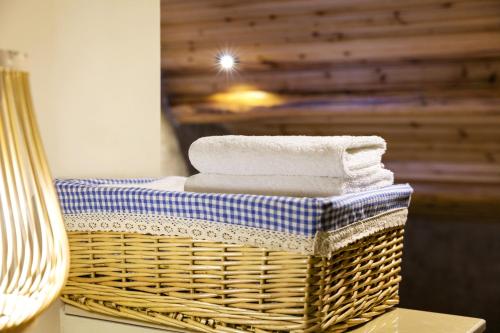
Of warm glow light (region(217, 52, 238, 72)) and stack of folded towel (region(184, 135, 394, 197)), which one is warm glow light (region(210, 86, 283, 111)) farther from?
stack of folded towel (region(184, 135, 394, 197))

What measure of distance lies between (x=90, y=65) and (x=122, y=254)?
1.13 ft

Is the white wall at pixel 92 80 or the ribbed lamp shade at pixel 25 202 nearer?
the ribbed lamp shade at pixel 25 202

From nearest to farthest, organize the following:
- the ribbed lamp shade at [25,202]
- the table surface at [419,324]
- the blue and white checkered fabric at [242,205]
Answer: the ribbed lamp shade at [25,202] → the blue and white checkered fabric at [242,205] → the table surface at [419,324]

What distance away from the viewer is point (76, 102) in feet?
3.51

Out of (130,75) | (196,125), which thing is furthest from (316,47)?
(130,75)

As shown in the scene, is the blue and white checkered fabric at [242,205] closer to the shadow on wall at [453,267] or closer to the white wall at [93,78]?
the white wall at [93,78]

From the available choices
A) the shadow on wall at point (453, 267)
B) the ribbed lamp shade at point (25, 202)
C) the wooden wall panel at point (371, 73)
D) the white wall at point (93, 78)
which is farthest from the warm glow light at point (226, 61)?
the ribbed lamp shade at point (25, 202)

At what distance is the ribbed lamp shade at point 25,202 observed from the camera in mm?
587

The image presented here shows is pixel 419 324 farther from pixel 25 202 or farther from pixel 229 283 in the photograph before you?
pixel 25 202

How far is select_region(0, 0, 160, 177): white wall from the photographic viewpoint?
100 centimetres

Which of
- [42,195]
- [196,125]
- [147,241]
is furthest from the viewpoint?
[196,125]

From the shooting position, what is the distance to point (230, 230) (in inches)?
32.6

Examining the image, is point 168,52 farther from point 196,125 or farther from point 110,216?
point 110,216

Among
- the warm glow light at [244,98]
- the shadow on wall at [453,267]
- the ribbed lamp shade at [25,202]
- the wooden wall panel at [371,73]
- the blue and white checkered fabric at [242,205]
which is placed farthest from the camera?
the shadow on wall at [453,267]
